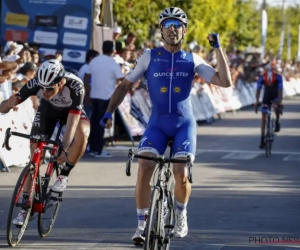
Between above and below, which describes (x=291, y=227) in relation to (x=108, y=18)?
below

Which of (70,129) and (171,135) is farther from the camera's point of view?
(70,129)

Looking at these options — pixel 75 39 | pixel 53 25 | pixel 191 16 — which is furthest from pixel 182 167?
pixel 191 16

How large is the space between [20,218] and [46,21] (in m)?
14.3

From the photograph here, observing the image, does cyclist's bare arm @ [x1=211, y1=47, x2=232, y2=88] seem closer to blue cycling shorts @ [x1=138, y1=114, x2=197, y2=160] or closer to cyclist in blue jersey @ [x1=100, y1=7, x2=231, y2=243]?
cyclist in blue jersey @ [x1=100, y1=7, x2=231, y2=243]

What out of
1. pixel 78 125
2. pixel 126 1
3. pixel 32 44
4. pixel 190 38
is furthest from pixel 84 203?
pixel 190 38

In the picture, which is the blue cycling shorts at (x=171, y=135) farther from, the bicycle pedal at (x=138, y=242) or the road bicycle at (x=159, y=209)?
the bicycle pedal at (x=138, y=242)

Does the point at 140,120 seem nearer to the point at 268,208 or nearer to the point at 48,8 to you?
the point at 48,8

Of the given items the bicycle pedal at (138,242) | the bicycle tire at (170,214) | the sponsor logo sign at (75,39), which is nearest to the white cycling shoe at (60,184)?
the bicycle tire at (170,214)

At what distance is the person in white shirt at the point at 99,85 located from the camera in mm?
19922

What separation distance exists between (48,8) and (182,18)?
14.6 m

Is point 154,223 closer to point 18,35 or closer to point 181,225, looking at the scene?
point 181,225

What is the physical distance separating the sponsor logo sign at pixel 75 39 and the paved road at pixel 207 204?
285 cm

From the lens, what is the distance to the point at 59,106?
1083cm

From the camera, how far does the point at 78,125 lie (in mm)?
11195
